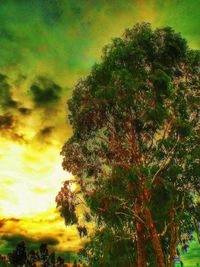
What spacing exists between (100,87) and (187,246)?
546 inches

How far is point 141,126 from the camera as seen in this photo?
23031mm

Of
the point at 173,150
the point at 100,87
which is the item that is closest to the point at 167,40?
the point at 100,87

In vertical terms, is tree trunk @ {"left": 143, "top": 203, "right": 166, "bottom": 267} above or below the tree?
below

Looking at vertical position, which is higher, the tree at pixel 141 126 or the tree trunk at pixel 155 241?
the tree at pixel 141 126

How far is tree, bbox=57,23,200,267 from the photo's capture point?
2106cm

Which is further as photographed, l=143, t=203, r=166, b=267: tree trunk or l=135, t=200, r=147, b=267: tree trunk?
l=135, t=200, r=147, b=267: tree trunk

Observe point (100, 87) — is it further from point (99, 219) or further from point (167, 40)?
point (99, 219)

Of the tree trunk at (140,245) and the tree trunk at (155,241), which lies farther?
the tree trunk at (140,245)

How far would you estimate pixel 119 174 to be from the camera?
71.8 ft

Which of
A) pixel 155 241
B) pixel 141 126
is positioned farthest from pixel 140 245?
pixel 141 126

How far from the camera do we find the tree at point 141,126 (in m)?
21.1

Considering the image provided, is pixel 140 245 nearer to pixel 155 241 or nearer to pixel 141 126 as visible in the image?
pixel 155 241

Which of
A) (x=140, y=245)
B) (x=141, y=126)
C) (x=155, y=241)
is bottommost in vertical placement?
(x=155, y=241)

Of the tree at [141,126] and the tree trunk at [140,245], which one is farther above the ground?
the tree at [141,126]
